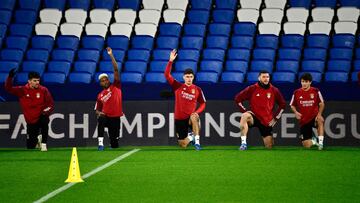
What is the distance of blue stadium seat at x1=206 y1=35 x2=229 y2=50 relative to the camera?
24.5 metres

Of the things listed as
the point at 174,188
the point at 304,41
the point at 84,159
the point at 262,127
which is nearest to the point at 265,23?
the point at 304,41

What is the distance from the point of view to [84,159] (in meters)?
16.5

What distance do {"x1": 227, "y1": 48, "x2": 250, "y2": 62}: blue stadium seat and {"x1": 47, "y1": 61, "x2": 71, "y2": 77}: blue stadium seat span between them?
4.04 m

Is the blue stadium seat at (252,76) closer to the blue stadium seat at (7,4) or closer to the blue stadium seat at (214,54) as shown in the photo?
the blue stadium seat at (214,54)

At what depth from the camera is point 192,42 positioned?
968 inches

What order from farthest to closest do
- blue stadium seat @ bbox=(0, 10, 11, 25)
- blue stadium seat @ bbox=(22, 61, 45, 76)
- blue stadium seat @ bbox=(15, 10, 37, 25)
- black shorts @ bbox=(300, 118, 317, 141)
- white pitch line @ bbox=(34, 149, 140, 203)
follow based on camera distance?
blue stadium seat @ bbox=(15, 10, 37, 25), blue stadium seat @ bbox=(0, 10, 11, 25), blue stadium seat @ bbox=(22, 61, 45, 76), black shorts @ bbox=(300, 118, 317, 141), white pitch line @ bbox=(34, 149, 140, 203)

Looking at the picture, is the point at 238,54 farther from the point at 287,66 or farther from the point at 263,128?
the point at 263,128

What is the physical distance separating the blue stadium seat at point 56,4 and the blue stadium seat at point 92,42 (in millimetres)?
1556

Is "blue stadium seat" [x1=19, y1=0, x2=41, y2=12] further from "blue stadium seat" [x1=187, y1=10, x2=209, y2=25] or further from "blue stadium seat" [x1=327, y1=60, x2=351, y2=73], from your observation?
"blue stadium seat" [x1=327, y1=60, x2=351, y2=73]

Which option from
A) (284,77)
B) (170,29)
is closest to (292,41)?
(284,77)

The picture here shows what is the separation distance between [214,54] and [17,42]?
5.04 m

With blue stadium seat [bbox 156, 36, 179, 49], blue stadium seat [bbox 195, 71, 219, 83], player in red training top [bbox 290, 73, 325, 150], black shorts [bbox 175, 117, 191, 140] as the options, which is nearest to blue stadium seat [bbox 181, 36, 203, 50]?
blue stadium seat [bbox 156, 36, 179, 49]

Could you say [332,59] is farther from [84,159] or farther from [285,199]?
[285,199]

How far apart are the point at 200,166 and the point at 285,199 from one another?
4454 mm
